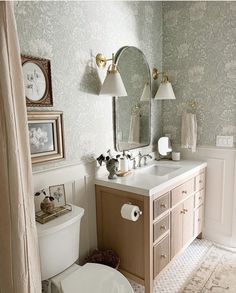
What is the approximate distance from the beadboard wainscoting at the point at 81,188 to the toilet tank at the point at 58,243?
0.85 feet

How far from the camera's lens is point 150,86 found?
252 cm

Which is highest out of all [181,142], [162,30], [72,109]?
[162,30]

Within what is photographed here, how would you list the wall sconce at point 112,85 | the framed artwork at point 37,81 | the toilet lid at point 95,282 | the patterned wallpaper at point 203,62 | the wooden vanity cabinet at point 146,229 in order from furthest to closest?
the patterned wallpaper at point 203,62, the wall sconce at point 112,85, the wooden vanity cabinet at point 146,229, the framed artwork at point 37,81, the toilet lid at point 95,282

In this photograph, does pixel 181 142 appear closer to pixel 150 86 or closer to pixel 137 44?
pixel 150 86

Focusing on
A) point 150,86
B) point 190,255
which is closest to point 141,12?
point 150,86

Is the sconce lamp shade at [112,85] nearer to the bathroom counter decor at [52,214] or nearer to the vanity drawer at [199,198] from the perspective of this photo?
the bathroom counter decor at [52,214]

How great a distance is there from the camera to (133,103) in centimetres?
233

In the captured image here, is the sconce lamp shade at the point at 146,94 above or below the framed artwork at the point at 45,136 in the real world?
above

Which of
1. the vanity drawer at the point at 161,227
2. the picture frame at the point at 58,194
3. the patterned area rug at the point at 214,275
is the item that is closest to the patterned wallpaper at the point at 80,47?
the picture frame at the point at 58,194

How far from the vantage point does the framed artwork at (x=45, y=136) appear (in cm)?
155

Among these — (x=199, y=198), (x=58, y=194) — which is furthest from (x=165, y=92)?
(x=58, y=194)

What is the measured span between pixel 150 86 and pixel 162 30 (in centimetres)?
66

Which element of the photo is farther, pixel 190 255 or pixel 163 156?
pixel 163 156

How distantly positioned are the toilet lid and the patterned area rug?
30.9 inches
